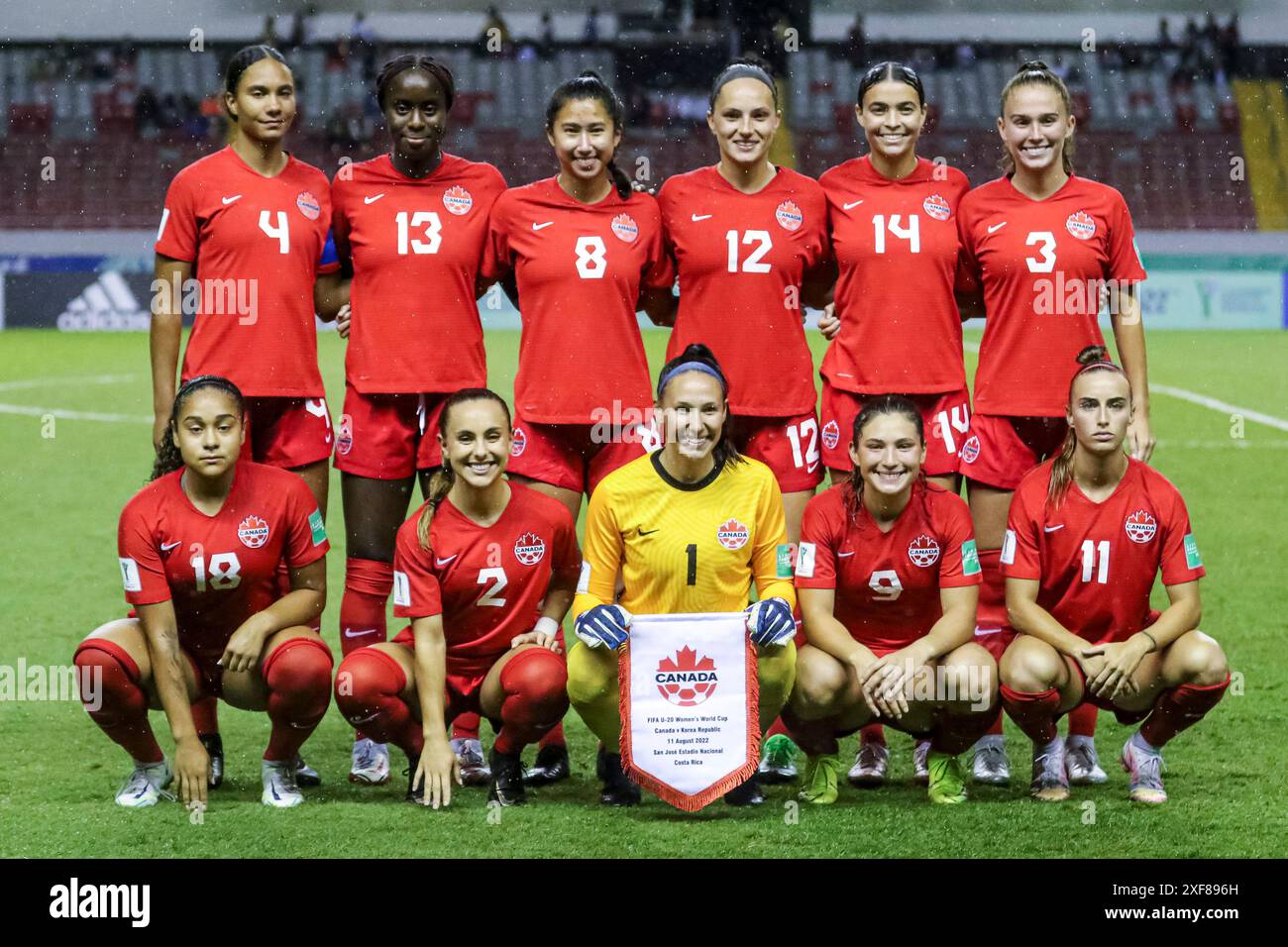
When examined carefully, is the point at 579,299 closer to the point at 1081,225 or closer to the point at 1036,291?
the point at 1036,291

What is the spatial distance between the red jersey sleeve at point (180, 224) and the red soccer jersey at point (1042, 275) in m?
2.06

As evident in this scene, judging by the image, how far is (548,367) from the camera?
4.40 meters

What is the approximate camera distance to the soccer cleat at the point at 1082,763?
4.28m

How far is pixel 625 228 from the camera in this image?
4414mm

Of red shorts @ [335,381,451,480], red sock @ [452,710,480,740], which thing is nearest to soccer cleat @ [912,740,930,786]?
red sock @ [452,710,480,740]

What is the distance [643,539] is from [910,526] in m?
0.68

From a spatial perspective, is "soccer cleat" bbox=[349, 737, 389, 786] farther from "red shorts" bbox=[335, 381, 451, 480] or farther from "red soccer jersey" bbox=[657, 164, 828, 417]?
"red soccer jersey" bbox=[657, 164, 828, 417]

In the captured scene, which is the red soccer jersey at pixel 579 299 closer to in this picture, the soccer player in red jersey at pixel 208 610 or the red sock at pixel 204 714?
the soccer player in red jersey at pixel 208 610

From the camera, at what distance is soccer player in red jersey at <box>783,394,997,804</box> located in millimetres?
4027

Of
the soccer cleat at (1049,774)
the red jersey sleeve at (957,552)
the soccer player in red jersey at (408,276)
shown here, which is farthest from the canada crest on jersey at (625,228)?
the soccer cleat at (1049,774)

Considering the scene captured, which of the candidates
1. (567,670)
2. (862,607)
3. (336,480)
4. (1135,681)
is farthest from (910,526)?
(336,480)

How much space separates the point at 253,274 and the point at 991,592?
2176 mm

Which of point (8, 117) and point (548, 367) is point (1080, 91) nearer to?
point (8, 117)

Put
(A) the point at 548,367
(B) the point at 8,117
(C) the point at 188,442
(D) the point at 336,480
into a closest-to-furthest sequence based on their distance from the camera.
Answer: (C) the point at 188,442, (A) the point at 548,367, (D) the point at 336,480, (B) the point at 8,117
